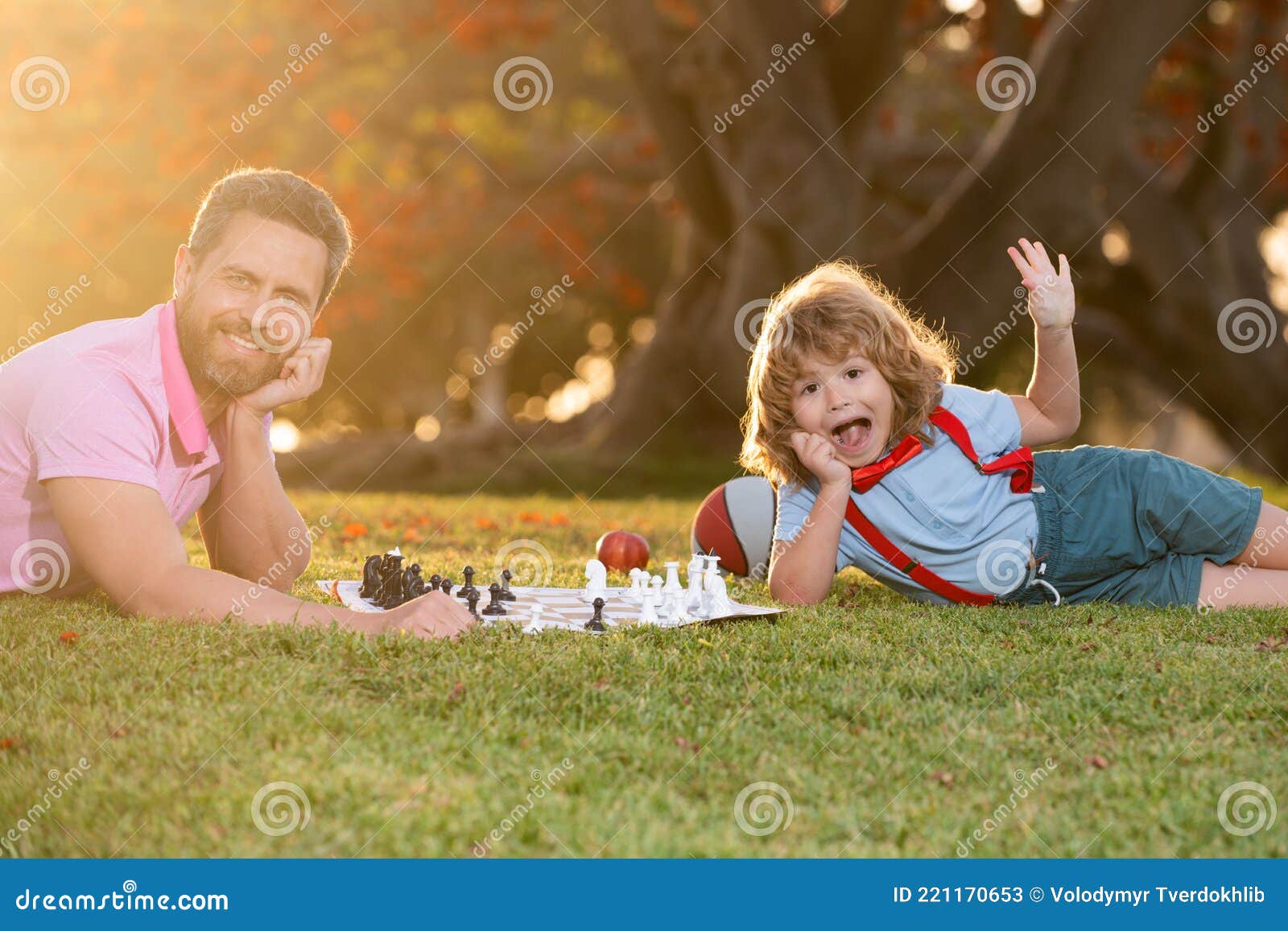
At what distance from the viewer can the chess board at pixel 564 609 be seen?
3998 mm

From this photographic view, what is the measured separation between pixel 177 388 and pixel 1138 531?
12.0 ft

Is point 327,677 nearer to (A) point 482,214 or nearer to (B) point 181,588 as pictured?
(B) point 181,588

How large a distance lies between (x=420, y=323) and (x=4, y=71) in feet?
47.8

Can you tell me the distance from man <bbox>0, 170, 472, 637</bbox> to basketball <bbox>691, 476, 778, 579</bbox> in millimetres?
1907

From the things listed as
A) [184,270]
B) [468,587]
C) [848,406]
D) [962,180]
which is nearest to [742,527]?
[848,406]

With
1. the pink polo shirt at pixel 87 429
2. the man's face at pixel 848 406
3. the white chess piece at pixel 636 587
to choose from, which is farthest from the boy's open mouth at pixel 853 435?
the pink polo shirt at pixel 87 429

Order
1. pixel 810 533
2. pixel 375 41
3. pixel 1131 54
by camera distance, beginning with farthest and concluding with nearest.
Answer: pixel 375 41 → pixel 1131 54 → pixel 810 533

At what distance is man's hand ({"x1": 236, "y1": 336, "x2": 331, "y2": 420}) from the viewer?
4074 millimetres

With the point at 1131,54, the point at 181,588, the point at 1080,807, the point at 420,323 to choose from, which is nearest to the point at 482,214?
the point at 1131,54

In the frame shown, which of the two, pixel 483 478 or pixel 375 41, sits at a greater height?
pixel 375 41

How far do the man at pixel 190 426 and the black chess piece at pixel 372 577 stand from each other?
0.32 m

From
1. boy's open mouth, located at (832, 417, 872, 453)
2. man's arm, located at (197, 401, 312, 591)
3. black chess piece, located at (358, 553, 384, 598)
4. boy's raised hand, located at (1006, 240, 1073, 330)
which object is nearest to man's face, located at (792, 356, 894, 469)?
boy's open mouth, located at (832, 417, 872, 453)

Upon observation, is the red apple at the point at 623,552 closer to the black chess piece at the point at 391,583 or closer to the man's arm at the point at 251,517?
the black chess piece at the point at 391,583

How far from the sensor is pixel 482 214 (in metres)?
18.2
